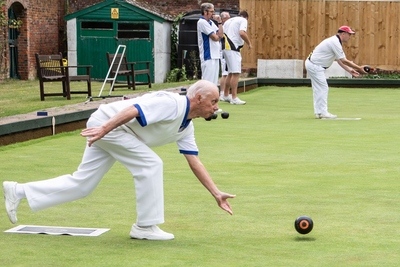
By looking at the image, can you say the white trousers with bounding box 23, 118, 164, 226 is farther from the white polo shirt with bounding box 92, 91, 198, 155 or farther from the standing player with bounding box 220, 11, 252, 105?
the standing player with bounding box 220, 11, 252, 105

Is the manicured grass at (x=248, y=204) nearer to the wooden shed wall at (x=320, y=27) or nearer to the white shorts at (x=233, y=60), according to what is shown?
the white shorts at (x=233, y=60)

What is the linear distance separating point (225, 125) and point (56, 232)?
7.09 meters

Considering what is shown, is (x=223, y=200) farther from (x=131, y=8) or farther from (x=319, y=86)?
(x=131, y=8)

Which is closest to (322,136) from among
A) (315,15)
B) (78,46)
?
(315,15)

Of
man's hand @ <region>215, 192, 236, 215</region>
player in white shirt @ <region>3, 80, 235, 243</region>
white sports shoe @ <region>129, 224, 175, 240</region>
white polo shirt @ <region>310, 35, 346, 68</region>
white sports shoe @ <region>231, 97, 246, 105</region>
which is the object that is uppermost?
white polo shirt @ <region>310, 35, 346, 68</region>

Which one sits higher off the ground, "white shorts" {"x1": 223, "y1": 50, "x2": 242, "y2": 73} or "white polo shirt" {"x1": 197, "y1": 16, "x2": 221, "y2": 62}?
"white polo shirt" {"x1": 197, "y1": 16, "x2": 221, "y2": 62}

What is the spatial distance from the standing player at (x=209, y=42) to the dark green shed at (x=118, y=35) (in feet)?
33.5

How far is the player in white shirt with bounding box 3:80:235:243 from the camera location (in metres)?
4.93

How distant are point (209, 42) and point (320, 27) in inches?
399

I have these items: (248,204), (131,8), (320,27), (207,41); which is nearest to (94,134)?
(248,204)

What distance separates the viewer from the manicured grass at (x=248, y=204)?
190 inches

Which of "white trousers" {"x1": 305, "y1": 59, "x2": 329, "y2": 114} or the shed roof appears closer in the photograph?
"white trousers" {"x1": 305, "y1": 59, "x2": 329, "y2": 114}

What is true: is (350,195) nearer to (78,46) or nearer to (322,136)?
(322,136)

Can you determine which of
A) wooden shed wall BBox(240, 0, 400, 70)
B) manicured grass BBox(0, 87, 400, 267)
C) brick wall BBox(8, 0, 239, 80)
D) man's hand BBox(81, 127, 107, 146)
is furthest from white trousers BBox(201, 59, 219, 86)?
brick wall BBox(8, 0, 239, 80)
